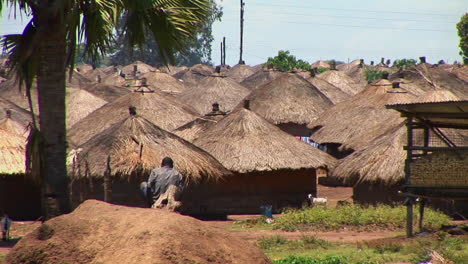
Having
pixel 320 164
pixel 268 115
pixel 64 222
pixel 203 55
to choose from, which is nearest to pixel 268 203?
pixel 320 164

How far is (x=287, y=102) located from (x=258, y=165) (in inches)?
530

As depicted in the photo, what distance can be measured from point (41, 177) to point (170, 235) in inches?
170

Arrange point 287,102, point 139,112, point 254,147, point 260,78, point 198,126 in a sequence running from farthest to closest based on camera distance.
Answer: point 260,78, point 287,102, point 139,112, point 198,126, point 254,147

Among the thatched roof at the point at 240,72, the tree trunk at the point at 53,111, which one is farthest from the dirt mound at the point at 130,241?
the thatched roof at the point at 240,72

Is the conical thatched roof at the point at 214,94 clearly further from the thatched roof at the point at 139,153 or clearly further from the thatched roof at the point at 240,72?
the thatched roof at the point at 240,72

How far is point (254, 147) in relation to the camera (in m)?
23.2

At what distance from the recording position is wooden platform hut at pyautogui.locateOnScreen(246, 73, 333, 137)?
35.5m

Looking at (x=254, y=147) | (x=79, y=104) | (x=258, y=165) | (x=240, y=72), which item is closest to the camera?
(x=258, y=165)

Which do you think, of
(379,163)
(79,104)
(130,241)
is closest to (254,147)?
(379,163)

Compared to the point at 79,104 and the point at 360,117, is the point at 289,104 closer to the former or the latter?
the point at 360,117

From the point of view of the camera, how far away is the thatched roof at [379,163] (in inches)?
821

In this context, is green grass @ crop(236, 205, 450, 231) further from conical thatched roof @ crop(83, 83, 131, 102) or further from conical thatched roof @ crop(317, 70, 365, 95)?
conical thatched roof @ crop(317, 70, 365, 95)

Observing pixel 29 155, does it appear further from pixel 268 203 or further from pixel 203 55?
pixel 203 55

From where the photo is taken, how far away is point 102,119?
27.6 meters
